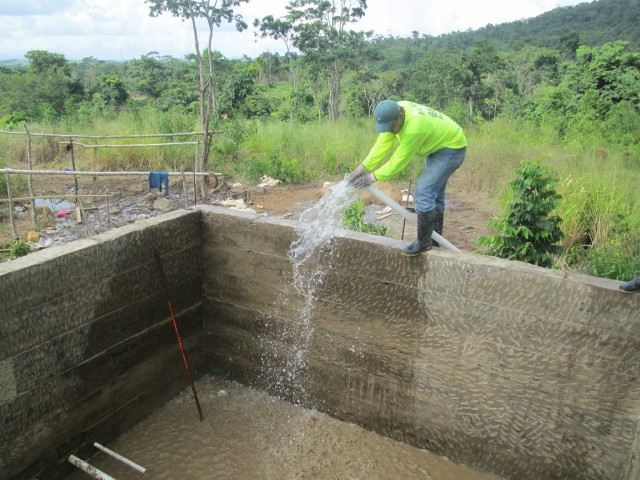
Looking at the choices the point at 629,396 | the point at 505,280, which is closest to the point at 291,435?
the point at 505,280

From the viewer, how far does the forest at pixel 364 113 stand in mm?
5466

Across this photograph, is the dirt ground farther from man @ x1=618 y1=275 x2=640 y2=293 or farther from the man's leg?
man @ x1=618 y1=275 x2=640 y2=293

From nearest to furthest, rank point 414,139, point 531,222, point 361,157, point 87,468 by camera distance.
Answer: point 87,468 < point 414,139 < point 531,222 < point 361,157

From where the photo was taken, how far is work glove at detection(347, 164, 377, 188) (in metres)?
3.42

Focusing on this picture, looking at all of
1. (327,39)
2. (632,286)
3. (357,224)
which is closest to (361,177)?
(357,224)

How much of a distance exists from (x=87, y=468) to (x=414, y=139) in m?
2.83

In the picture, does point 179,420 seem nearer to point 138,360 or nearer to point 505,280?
point 138,360

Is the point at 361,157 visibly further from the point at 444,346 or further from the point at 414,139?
the point at 444,346

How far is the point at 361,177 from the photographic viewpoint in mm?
3430

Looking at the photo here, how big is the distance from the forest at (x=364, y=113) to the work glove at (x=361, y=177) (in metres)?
1.26

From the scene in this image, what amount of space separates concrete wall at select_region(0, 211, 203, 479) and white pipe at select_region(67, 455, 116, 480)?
0.11 metres

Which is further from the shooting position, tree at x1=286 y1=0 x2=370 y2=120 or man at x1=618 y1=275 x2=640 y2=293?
tree at x1=286 y1=0 x2=370 y2=120

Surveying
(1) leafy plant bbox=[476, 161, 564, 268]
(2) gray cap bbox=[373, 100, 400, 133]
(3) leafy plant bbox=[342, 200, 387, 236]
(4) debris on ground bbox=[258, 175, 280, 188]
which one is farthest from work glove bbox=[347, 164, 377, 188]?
(4) debris on ground bbox=[258, 175, 280, 188]

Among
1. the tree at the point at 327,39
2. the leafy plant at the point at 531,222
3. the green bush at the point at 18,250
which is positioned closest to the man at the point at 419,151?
the leafy plant at the point at 531,222
